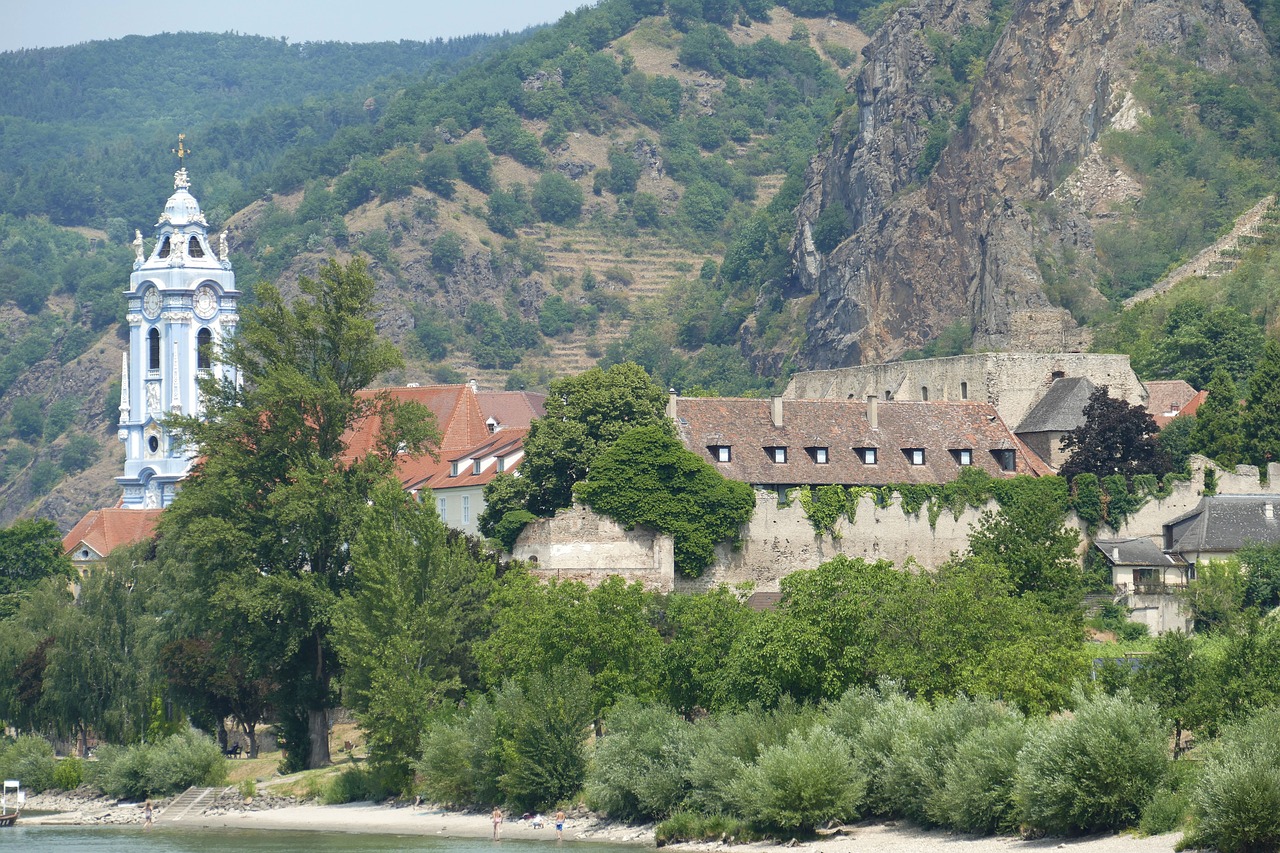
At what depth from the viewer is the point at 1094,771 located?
50250 millimetres

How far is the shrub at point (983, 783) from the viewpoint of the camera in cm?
5234

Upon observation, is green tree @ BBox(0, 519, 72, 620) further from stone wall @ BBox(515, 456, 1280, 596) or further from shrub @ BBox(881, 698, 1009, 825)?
shrub @ BBox(881, 698, 1009, 825)

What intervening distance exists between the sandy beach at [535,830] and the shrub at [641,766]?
0.63 metres

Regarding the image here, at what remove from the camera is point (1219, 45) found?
16200cm

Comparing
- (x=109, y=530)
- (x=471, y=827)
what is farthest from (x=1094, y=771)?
(x=109, y=530)

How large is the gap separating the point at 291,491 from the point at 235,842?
13156 millimetres

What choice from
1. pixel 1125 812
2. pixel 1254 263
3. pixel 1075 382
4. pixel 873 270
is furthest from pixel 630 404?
pixel 873 270

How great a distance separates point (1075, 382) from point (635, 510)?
20786 millimetres

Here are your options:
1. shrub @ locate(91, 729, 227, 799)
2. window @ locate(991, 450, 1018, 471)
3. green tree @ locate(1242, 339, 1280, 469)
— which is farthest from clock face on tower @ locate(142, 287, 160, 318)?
green tree @ locate(1242, 339, 1280, 469)

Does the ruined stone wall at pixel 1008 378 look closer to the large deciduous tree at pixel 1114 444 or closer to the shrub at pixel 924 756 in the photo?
the large deciduous tree at pixel 1114 444

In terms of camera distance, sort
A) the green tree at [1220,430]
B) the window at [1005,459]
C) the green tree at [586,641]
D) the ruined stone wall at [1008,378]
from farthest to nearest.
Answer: the ruined stone wall at [1008,378]
the green tree at [1220,430]
the window at [1005,459]
the green tree at [586,641]

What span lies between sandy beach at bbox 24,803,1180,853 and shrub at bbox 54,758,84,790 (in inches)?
176

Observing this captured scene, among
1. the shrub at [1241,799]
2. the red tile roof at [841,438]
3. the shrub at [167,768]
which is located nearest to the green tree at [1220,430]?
the red tile roof at [841,438]

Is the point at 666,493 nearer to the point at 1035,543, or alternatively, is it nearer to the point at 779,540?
the point at 779,540
